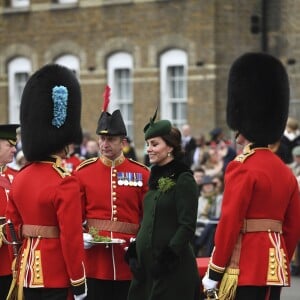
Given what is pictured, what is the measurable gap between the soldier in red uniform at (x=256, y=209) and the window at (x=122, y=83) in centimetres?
1943

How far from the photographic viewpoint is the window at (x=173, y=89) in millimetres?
26562

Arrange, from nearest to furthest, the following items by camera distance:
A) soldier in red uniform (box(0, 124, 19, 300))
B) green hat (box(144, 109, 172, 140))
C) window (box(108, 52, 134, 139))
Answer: green hat (box(144, 109, 172, 140)), soldier in red uniform (box(0, 124, 19, 300)), window (box(108, 52, 134, 139))

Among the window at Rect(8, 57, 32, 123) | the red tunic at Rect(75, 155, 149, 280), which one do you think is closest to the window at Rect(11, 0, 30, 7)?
the window at Rect(8, 57, 32, 123)

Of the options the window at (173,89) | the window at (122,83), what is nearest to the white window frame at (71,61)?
the window at (122,83)

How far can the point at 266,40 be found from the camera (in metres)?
25.8

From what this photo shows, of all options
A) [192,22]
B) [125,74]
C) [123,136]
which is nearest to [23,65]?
[125,74]

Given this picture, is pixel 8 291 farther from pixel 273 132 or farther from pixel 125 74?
pixel 125 74

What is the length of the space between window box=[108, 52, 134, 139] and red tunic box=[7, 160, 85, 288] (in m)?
19.5

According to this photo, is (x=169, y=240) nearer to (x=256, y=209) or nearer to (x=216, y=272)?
(x=216, y=272)

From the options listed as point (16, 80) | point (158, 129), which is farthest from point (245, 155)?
point (16, 80)

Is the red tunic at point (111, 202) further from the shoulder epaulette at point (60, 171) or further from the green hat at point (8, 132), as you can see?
the shoulder epaulette at point (60, 171)

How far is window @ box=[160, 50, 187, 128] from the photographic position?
26562 millimetres

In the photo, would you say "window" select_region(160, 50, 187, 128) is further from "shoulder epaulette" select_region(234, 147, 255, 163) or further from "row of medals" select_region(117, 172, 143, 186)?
"shoulder epaulette" select_region(234, 147, 255, 163)

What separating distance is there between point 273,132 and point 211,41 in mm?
17705
